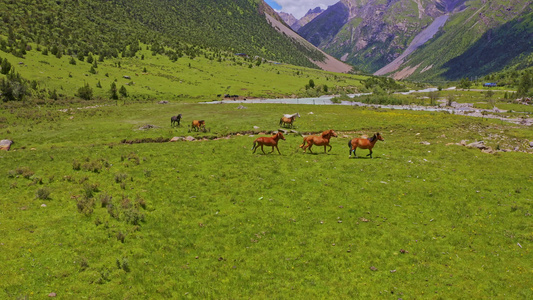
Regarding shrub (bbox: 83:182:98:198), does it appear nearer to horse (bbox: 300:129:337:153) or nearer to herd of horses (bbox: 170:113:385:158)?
herd of horses (bbox: 170:113:385:158)

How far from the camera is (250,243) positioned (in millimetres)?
14211

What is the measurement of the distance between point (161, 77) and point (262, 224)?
103 metres

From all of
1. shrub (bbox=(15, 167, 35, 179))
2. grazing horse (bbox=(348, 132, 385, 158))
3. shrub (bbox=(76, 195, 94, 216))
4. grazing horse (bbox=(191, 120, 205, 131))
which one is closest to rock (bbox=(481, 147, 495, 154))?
grazing horse (bbox=(348, 132, 385, 158))

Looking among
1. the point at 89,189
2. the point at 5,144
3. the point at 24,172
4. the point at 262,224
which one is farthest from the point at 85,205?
the point at 5,144

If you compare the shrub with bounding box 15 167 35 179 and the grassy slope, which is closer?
the shrub with bounding box 15 167 35 179

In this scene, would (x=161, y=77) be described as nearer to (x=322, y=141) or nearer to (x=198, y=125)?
(x=198, y=125)

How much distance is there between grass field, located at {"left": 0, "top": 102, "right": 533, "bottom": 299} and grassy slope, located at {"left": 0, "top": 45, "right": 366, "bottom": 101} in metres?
62.7

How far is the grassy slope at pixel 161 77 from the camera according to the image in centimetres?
7944

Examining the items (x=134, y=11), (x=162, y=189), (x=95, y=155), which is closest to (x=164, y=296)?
(x=162, y=189)

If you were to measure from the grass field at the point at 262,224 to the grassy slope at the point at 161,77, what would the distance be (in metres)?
62.7

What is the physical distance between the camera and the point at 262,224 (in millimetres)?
15953

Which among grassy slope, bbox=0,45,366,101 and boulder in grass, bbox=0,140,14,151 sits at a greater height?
grassy slope, bbox=0,45,366,101

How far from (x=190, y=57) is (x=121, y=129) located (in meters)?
110

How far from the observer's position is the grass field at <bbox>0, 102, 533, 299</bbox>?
444 inches
